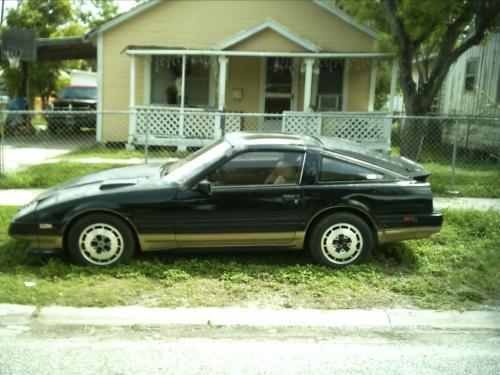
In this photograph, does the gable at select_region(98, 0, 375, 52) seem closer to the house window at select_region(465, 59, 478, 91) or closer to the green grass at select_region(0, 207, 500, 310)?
the house window at select_region(465, 59, 478, 91)

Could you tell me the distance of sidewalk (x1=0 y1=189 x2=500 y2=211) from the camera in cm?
829

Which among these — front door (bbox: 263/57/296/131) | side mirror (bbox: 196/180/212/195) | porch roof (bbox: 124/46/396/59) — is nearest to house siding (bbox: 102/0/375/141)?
front door (bbox: 263/57/296/131)

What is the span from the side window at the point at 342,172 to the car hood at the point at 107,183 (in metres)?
1.72

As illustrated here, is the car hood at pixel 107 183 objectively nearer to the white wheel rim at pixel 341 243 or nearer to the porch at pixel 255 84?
the white wheel rim at pixel 341 243

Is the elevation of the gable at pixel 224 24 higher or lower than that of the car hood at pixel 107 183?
higher

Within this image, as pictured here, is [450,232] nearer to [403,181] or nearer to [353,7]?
[403,181]

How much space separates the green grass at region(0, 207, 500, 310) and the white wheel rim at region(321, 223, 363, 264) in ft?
0.50

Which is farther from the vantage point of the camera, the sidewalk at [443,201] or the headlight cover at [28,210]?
the sidewalk at [443,201]

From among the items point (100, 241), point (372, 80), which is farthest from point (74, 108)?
point (100, 241)

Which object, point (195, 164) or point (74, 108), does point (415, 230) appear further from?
point (74, 108)

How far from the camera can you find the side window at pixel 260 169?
558cm

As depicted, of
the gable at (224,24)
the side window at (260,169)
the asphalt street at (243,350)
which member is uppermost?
the gable at (224,24)

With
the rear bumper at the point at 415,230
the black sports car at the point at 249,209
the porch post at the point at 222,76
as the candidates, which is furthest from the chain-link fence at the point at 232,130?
the black sports car at the point at 249,209

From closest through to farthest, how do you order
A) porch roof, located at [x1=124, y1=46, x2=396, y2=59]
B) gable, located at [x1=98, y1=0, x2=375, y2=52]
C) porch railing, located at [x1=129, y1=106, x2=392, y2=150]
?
porch railing, located at [x1=129, y1=106, x2=392, y2=150], porch roof, located at [x1=124, y1=46, x2=396, y2=59], gable, located at [x1=98, y1=0, x2=375, y2=52]
